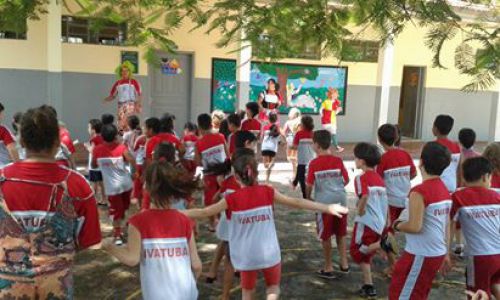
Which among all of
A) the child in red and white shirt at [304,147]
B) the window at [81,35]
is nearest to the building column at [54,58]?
the window at [81,35]

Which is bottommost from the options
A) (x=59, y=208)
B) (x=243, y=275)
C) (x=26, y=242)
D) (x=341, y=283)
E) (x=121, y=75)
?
(x=341, y=283)

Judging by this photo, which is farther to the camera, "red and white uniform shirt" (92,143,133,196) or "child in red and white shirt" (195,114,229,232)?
"child in red and white shirt" (195,114,229,232)

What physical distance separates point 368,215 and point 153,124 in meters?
2.96

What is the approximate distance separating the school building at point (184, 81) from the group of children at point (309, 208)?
8.74 feet

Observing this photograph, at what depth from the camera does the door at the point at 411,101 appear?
16656 mm

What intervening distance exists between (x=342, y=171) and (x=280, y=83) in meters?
9.51

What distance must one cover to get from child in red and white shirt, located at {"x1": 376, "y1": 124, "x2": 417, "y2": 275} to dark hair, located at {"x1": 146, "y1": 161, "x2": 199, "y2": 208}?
300 centimetres

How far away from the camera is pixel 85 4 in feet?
13.4

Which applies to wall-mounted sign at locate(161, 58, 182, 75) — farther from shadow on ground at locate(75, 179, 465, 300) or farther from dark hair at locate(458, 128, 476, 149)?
dark hair at locate(458, 128, 476, 149)

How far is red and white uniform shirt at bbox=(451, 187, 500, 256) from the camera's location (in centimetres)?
405

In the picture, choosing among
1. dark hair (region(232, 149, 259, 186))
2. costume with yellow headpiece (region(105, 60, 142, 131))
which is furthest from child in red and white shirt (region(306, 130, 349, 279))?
costume with yellow headpiece (region(105, 60, 142, 131))

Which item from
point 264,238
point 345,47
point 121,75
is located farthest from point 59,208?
point 121,75

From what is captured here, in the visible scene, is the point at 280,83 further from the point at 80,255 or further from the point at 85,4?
the point at 85,4

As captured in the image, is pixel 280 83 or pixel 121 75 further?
pixel 280 83
